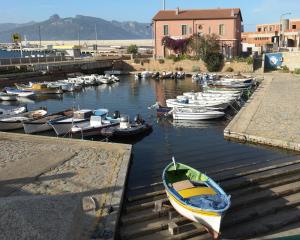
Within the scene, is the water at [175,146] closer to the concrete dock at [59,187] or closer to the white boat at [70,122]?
the concrete dock at [59,187]

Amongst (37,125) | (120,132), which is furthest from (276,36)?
(37,125)

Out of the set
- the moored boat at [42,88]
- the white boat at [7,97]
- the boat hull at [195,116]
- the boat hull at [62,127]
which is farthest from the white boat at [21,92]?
the boat hull at [195,116]

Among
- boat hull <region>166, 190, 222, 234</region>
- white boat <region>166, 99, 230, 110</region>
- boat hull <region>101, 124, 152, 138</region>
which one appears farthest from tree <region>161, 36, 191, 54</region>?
boat hull <region>166, 190, 222, 234</region>

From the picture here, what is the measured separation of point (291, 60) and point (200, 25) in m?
19.7

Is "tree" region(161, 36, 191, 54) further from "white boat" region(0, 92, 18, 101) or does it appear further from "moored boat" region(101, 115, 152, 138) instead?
"moored boat" region(101, 115, 152, 138)

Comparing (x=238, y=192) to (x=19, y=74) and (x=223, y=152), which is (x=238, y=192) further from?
(x=19, y=74)

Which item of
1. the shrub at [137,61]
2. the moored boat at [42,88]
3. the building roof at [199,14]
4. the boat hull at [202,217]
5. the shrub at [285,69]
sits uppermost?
the building roof at [199,14]

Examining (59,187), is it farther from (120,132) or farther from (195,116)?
(195,116)

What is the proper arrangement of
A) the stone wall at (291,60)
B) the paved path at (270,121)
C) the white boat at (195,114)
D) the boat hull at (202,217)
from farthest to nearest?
the stone wall at (291,60) < the white boat at (195,114) < the paved path at (270,121) < the boat hull at (202,217)

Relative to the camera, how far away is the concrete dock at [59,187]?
26.8ft

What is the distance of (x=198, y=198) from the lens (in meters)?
13.3

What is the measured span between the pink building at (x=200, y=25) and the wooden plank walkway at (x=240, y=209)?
57702 mm

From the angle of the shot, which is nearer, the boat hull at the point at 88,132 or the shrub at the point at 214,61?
the boat hull at the point at 88,132

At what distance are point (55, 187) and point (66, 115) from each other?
588 inches
